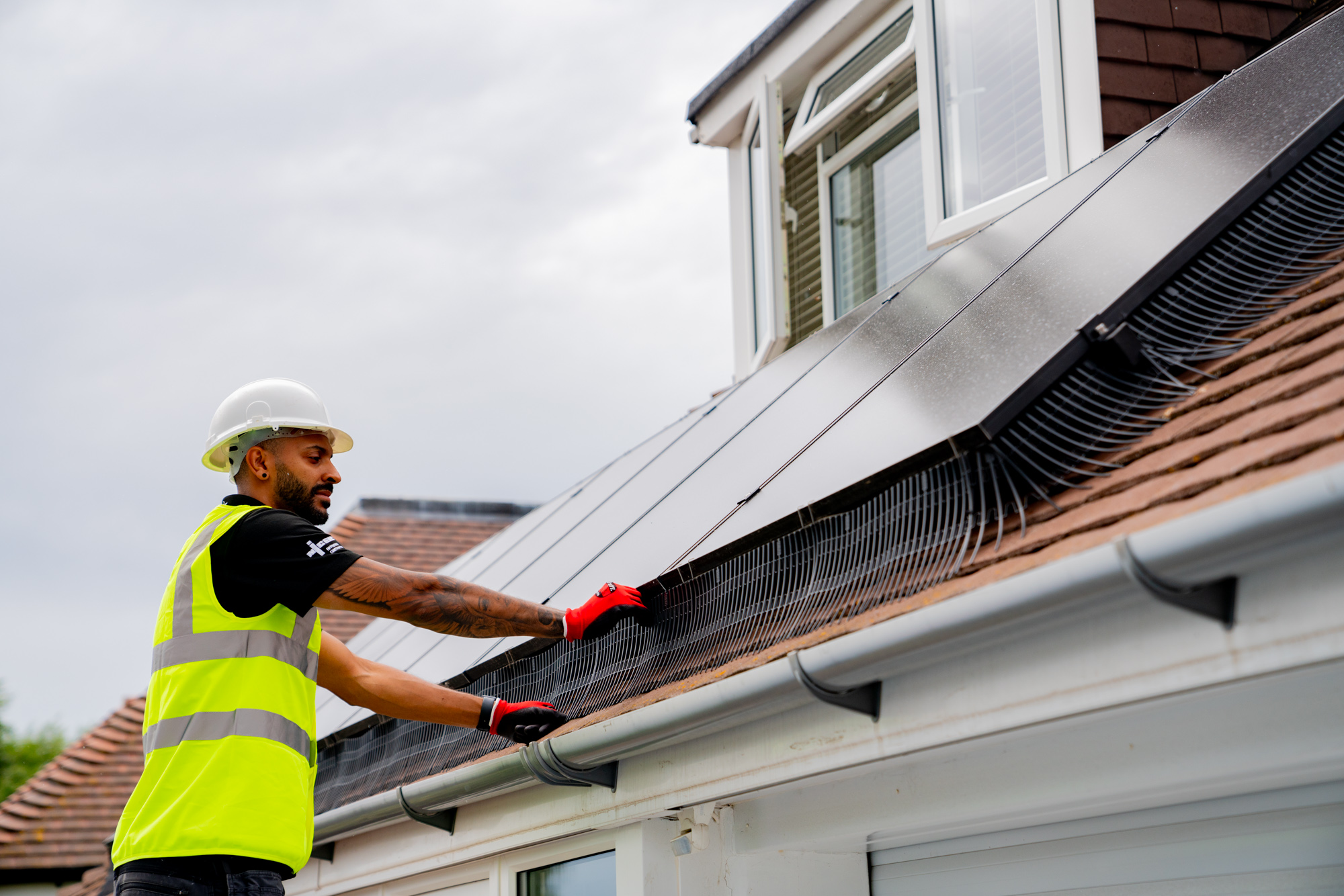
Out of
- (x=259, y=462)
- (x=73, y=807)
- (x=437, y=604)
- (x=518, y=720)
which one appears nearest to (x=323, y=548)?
(x=437, y=604)

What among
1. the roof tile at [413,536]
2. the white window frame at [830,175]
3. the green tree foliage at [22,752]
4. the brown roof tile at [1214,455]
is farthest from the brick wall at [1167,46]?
the green tree foliage at [22,752]

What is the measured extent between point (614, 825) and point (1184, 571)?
2.46 meters

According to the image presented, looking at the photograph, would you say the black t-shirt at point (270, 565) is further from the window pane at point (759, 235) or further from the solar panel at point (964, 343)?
the window pane at point (759, 235)

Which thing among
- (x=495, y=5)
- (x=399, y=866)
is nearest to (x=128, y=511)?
(x=495, y=5)

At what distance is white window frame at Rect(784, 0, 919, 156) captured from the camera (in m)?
7.38

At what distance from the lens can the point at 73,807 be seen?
1367cm

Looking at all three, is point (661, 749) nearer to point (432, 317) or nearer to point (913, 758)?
point (913, 758)

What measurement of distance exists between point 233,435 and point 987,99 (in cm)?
422

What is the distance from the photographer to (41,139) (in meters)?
40.7

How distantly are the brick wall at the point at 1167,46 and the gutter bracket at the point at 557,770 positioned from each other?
3678 mm

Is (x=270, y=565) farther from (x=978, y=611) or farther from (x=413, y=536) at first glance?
(x=413, y=536)

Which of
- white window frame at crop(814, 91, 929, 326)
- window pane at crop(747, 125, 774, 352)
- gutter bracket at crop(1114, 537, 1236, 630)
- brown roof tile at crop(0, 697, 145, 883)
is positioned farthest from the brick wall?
brown roof tile at crop(0, 697, 145, 883)

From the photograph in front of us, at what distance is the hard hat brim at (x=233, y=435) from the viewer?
13.1 ft

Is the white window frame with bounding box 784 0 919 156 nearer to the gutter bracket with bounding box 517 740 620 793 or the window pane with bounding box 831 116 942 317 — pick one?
the window pane with bounding box 831 116 942 317
